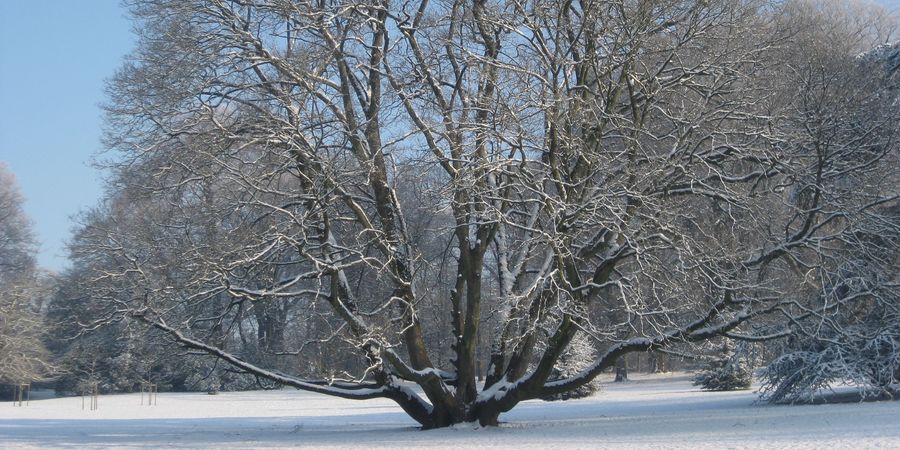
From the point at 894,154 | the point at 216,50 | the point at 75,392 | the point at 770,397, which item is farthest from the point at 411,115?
the point at 75,392

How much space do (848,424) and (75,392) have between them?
46147 mm

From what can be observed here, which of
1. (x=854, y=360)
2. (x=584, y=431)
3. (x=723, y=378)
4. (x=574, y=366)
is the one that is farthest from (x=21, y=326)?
(x=854, y=360)

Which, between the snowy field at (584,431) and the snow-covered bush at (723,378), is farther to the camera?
the snow-covered bush at (723,378)

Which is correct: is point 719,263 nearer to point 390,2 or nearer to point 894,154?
point 894,154

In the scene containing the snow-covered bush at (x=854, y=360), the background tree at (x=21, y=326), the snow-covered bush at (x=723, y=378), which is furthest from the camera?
the background tree at (x=21, y=326)

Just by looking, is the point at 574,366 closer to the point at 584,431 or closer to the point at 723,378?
A: the point at 723,378

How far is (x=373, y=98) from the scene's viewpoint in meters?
16.6

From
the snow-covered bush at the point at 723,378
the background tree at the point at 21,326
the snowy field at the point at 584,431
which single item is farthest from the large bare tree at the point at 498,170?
the background tree at the point at 21,326

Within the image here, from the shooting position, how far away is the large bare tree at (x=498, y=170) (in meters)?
14.2

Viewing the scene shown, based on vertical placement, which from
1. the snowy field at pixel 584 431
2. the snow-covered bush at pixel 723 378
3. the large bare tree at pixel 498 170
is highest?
the large bare tree at pixel 498 170

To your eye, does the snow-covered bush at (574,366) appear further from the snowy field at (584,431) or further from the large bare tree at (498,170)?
the large bare tree at (498,170)

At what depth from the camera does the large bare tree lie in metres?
14.2

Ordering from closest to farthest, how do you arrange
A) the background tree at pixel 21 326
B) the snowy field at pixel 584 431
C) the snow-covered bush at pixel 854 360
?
the snowy field at pixel 584 431 → the snow-covered bush at pixel 854 360 → the background tree at pixel 21 326

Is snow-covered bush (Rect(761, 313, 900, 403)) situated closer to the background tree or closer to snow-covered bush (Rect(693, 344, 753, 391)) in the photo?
snow-covered bush (Rect(693, 344, 753, 391))
